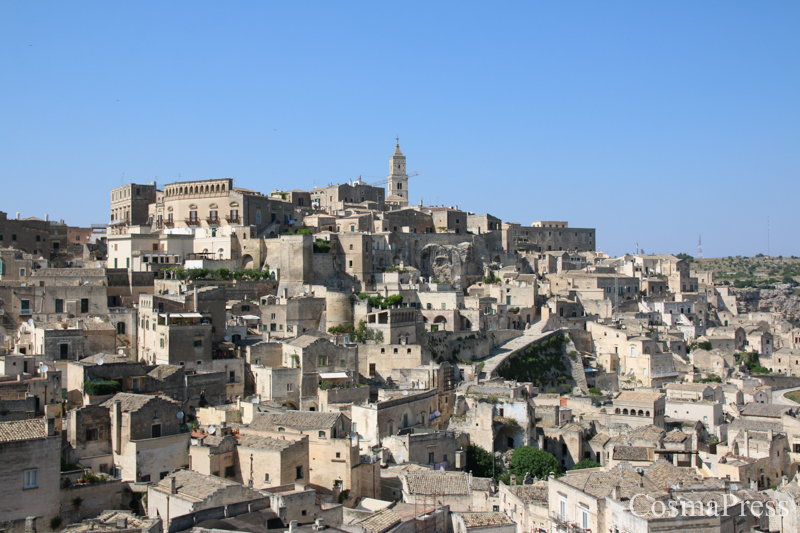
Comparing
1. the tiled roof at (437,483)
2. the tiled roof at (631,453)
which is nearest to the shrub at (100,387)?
the tiled roof at (437,483)

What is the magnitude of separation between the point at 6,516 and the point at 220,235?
99.1 ft

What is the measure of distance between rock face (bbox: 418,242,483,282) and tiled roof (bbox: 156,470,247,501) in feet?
115

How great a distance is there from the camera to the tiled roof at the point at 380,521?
65.4 feet

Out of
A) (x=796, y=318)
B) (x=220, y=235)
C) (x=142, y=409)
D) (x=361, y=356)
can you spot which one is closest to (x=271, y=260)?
(x=220, y=235)

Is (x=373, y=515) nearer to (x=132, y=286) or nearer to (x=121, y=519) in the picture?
(x=121, y=519)

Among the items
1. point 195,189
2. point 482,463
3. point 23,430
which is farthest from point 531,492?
point 195,189

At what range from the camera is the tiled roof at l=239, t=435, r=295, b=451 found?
970 inches

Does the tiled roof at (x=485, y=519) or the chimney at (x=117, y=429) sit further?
the chimney at (x=117, y=429)

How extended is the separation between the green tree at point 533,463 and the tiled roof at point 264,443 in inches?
405

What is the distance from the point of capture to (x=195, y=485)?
2122 centimetres

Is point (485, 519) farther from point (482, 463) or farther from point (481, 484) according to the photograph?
point (482, 463)

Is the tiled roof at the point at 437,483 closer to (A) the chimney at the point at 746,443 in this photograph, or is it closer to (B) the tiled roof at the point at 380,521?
(B) the tiled roof at the point at 380,521

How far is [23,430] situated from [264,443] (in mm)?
6981

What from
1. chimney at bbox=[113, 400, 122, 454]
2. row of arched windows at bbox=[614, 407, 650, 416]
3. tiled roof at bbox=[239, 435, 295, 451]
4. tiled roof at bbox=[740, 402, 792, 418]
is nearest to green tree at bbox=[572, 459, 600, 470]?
row of arched windows at bbox=[614, 407, 650, 416]
